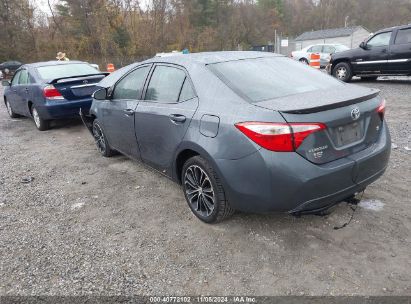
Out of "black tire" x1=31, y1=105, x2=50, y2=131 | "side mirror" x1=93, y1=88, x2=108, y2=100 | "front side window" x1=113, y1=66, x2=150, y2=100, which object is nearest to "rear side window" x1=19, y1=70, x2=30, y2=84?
"black tire" x1=31, y1=105, x2=50, y2=131

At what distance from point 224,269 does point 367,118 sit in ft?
5.78

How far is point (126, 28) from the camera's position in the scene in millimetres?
39562

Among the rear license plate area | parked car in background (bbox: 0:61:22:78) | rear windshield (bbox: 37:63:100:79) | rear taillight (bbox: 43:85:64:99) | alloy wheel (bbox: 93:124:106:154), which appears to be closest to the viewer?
the rear license plate area

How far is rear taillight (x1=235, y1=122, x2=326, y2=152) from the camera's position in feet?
8.26

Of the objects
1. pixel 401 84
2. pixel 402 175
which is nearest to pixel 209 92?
pixel 402 175

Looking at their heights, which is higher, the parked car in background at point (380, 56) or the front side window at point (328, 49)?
the parked car in background at point (380, 56)

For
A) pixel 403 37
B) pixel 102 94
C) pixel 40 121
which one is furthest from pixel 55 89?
pixel 403 37

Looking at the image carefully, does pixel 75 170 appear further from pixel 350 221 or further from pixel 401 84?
pixel 401 84

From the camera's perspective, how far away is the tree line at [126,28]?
3484cm

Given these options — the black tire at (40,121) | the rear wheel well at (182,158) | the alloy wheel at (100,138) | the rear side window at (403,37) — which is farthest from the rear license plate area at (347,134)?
the rear side window at (403,37)

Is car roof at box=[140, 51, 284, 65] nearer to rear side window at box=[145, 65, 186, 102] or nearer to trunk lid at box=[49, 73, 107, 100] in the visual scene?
rear side window at box=[145, 65, 186, 102]

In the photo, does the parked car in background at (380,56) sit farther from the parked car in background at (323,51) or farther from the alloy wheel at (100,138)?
the alloy wheel at (100,138)

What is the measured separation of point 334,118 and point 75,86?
5900mm

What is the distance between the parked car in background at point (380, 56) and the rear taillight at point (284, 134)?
9380 mm
